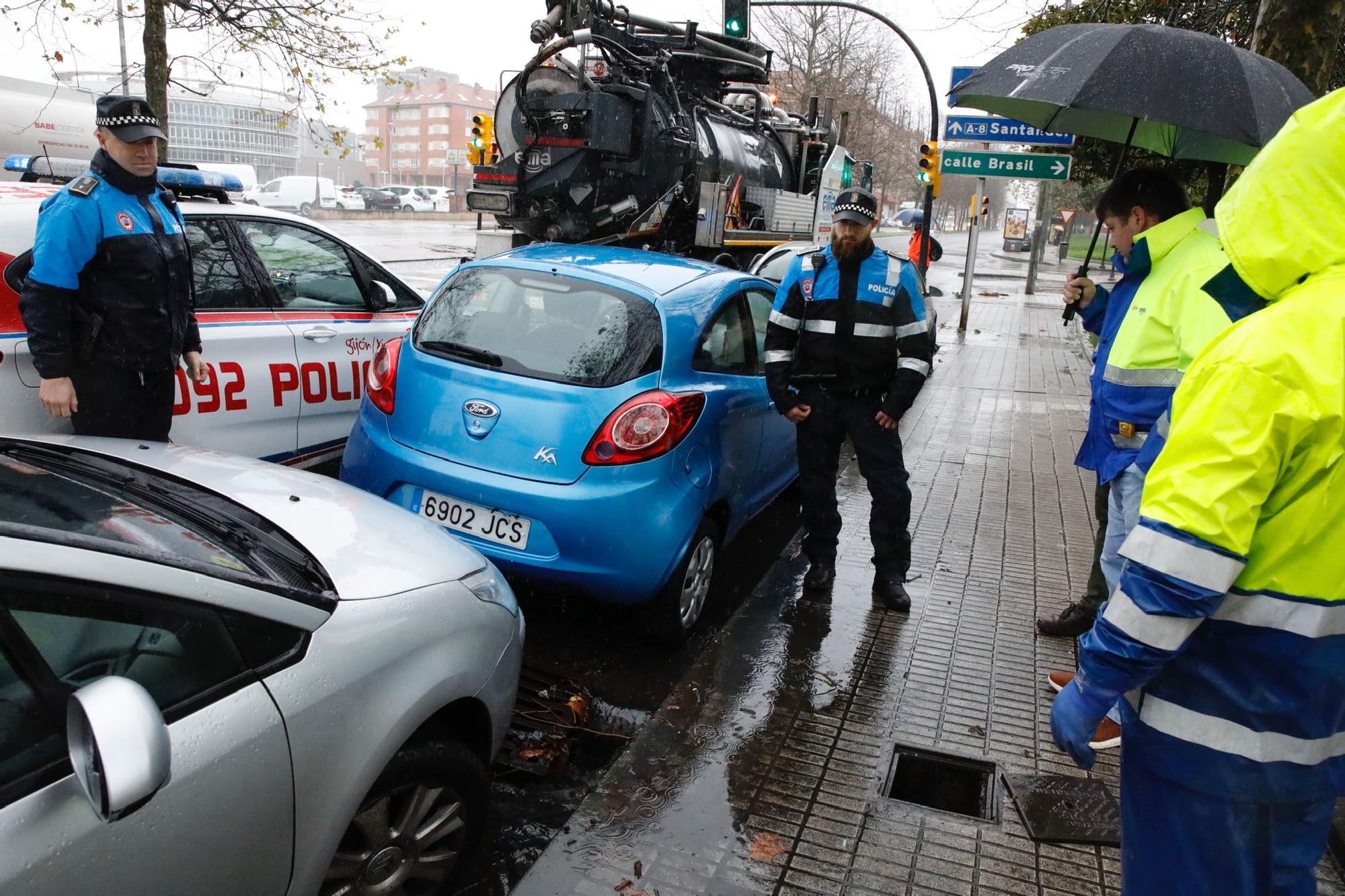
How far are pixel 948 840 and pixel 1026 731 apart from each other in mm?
857

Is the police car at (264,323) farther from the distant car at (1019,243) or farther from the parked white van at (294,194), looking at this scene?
the distant car at (1019,243)

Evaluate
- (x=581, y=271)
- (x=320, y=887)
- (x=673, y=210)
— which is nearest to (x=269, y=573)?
(x=320, y=887)

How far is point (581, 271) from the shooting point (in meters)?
4.40

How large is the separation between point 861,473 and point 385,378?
227cm

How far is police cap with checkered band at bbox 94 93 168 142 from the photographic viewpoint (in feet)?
12.5

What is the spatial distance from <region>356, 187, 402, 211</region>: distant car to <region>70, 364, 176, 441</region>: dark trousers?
51.1 m

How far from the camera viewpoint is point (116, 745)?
1516 mm

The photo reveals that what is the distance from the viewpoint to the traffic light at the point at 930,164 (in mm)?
16516

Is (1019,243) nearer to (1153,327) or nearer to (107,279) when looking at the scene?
(1153,327)

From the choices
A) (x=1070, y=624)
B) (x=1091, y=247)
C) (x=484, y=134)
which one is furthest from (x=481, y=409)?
(x=484, y=134)

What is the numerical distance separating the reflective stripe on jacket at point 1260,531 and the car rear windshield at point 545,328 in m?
2.55

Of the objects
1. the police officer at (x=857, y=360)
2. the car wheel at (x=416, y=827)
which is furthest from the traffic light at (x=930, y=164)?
the car wheel at (x=416, y=827)

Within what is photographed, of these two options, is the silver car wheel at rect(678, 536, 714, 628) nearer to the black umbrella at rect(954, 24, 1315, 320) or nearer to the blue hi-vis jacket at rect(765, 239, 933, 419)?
the blue hi-vis jacket at rect(765, 239, 933, 419)

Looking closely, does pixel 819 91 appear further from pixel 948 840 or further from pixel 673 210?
pixel 948 840
